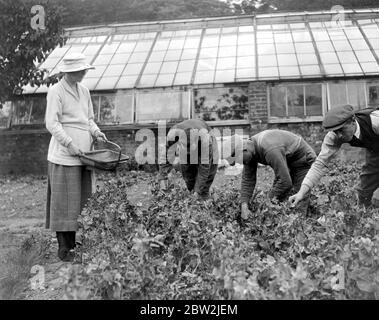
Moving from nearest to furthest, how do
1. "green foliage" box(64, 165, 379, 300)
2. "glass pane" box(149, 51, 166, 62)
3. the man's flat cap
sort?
1. "green foliage" box(64, 165, 379, 300)
2. the man's flat cap
3. "glass pane" box(149, 51, 166, 62)

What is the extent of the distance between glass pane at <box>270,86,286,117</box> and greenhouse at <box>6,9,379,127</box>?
0.02 metres

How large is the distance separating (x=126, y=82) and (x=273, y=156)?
8.40 m

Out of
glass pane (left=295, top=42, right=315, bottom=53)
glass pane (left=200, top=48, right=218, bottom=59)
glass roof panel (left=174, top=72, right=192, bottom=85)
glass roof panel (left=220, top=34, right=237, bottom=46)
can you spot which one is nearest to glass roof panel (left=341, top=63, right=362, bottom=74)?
glass pane (left=295, top=42, right=315, bottom=53)

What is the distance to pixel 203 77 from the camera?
37.7 feet

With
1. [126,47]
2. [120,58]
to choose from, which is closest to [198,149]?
[120,58]

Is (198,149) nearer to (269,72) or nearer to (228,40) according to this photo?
(269,72)

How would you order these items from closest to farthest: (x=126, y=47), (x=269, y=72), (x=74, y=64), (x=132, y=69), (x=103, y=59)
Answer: (x=74, y=64) → (x=269, y=72) → (x=132, y=69) → (x=103, y=59) → (x=126, y=47)

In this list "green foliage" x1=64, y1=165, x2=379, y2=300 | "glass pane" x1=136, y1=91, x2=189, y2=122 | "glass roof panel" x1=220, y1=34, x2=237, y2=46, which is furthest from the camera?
"glass roof panel" x1=220, y1=34, x2=237, y2=46

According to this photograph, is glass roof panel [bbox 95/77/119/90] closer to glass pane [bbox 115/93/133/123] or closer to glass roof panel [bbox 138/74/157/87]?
glass pane [bbox 115/93/133/123]

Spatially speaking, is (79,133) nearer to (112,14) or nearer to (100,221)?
(100,221)

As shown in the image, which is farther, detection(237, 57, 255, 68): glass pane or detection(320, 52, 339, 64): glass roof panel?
detection(237, 57, 255, 68): glass pane

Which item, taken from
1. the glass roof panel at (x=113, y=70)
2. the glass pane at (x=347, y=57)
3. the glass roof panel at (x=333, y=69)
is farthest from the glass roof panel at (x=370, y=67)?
the glass roof panel at (x=113, y=70)

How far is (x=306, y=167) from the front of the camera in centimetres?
447

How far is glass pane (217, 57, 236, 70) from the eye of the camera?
11731mm
